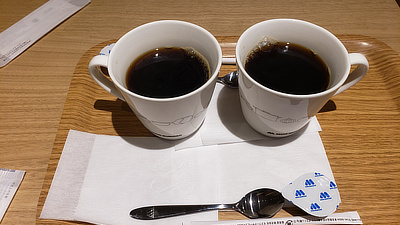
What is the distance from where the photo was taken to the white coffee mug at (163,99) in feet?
2.06

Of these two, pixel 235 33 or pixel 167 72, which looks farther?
pixel 235 33

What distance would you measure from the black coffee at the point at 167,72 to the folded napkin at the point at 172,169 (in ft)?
0.46

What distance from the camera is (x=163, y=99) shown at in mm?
600

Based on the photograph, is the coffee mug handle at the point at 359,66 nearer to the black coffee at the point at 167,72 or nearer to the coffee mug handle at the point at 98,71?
the black coffee at the point at 167,72

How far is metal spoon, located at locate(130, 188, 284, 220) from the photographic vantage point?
2.15 ft

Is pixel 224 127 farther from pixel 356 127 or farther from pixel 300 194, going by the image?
pixel 356 127

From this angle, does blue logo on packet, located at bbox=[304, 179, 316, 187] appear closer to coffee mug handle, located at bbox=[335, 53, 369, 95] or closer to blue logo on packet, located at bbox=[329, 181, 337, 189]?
blue logo on packet, located at bbox=[329, 181, 337, 189]

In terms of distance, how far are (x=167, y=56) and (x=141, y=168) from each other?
0.32 meters

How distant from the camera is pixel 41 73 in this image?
1082 mm

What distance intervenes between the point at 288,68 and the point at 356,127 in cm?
28

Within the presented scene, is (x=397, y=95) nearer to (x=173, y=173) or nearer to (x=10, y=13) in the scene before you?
(x=173, y=173)

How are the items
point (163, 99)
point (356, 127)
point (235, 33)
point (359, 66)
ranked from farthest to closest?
point (235, 33)
point (356, 127)
point (359, 66)
point (163, 99)

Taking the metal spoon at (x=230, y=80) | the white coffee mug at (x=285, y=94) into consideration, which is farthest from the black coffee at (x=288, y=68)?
the metal spoon at (x=230, y=80)

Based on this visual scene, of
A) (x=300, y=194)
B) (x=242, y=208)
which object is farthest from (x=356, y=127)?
(x=242, y=208)
